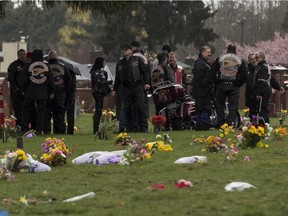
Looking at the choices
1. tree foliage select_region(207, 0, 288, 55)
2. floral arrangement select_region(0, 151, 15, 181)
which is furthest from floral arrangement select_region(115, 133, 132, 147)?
tree foliage select_region(207, 0, 288, 55)

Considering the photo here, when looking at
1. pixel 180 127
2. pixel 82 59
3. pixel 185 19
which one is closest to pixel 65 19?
pixel 82 59

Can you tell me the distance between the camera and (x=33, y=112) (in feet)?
80.1

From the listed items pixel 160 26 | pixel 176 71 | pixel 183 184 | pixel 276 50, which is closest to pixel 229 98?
pixel 176 71

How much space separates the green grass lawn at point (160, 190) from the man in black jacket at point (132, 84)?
315 inches

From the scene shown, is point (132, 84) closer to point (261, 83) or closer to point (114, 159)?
point (261, 83)

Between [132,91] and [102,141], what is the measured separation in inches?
165

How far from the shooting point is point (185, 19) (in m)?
87.4

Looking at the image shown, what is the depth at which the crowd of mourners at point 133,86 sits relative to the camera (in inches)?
920

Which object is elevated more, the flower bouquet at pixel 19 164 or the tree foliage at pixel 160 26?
the tree foliage at pixel 160 26

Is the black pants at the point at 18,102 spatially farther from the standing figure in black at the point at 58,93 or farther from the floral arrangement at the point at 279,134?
the floral arrangement at the point at 279,134

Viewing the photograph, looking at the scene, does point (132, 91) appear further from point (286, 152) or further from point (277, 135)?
point (286, 152)

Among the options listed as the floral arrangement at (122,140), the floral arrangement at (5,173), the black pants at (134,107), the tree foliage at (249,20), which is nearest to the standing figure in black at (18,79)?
the black pants at (134,107)

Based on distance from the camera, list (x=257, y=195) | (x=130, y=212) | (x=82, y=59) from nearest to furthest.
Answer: (x=130, y=212) → (x=257, y=195) → (x=82, y=59)

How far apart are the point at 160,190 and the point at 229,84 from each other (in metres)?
12.7
